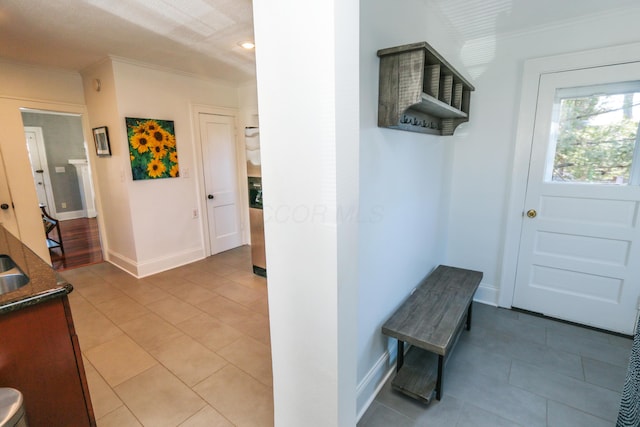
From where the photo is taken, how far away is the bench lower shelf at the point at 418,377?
173 cm

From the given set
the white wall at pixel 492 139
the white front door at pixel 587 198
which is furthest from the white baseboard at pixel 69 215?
the white front door at pixel 587 198

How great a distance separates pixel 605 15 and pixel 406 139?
1.79m

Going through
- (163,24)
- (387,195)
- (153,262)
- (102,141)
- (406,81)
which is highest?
(163,24)

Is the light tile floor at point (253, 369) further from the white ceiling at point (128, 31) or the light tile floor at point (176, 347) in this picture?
the white ceiling at point (128, 31)

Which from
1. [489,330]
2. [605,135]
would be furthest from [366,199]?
[605,135]

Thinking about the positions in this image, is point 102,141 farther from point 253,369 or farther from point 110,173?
point 253,369

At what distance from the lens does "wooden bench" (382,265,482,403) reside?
171cm

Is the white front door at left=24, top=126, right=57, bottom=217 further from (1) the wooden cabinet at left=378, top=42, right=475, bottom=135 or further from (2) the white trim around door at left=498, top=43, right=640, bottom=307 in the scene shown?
(2) the white trim around door at left=498, top=43, right=640, bottom=307

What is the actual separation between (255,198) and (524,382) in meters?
2.96

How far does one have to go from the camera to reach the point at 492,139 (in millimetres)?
2670

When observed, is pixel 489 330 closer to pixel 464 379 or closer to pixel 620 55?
pixel 464 379

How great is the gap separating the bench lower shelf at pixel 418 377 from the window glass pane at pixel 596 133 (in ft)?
6.06

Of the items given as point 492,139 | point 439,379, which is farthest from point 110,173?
point 492,139

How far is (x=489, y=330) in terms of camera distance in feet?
8.02
